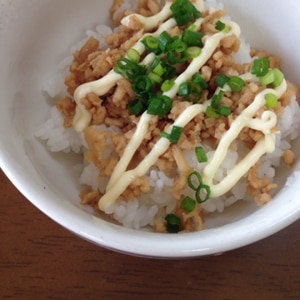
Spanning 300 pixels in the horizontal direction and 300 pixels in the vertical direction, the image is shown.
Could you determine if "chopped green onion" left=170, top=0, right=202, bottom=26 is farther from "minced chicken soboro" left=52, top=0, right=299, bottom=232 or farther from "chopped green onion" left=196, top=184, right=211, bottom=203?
"chopped green onion" left=196, top=184, right=211, bottom=203

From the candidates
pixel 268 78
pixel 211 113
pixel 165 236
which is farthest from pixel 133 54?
pixel 165 236

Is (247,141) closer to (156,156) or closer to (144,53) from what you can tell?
(156,156)

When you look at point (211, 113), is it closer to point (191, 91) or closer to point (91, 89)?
point (191, 91)

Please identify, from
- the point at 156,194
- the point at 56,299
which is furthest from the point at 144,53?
the point at 56,299

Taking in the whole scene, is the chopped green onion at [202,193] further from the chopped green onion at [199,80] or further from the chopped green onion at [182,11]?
the chopped green onion at [182,11]

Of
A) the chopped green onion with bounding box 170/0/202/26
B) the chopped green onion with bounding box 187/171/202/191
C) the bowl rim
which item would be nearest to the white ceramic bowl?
the bowl rim

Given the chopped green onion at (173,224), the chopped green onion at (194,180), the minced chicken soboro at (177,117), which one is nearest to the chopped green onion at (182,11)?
the minced chicken soboro at (177,117)
